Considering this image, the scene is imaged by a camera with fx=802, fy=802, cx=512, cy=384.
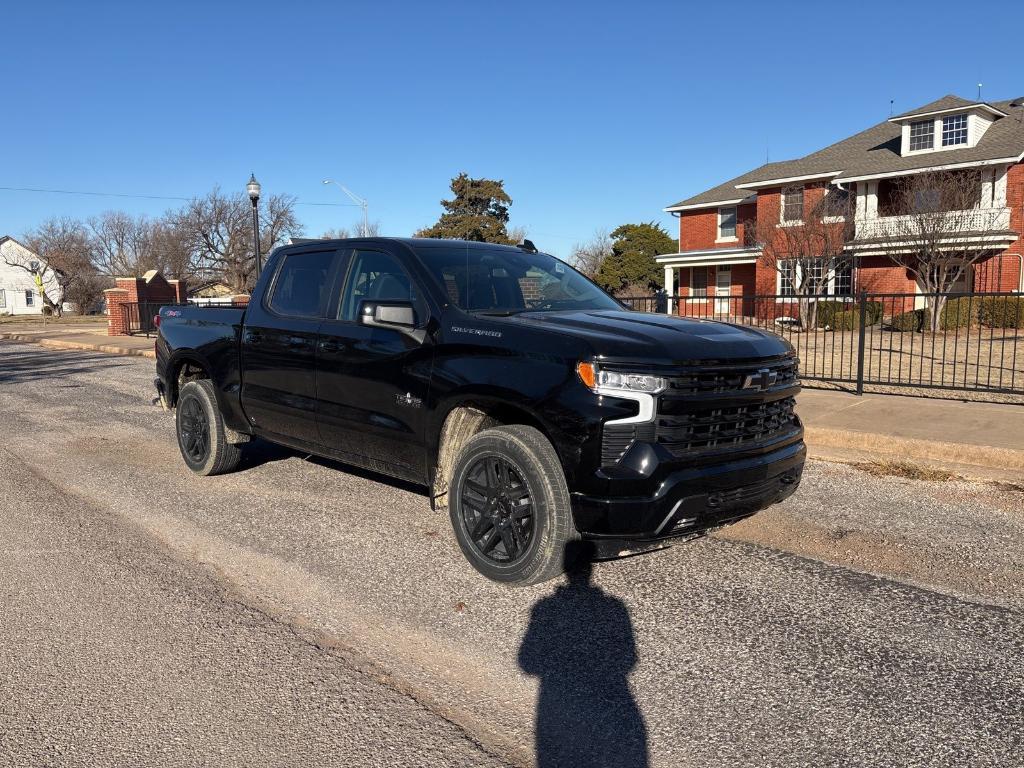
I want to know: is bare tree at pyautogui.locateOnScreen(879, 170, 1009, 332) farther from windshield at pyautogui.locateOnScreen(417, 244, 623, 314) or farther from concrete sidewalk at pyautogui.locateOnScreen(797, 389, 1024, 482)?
windshield at pyautogui.locateOnScreen(417, 244, 623, 314)

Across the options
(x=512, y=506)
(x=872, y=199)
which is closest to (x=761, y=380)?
(x=512, y=506)

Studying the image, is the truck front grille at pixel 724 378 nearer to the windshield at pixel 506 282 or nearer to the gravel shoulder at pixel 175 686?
the windshield at pixel 506 282

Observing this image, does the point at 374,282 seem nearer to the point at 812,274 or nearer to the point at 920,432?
the point at 920,432

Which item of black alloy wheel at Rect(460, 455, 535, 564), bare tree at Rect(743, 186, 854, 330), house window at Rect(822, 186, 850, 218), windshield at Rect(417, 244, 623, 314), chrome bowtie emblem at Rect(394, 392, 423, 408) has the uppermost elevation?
house window at Rect(822, 186, 850, 218)

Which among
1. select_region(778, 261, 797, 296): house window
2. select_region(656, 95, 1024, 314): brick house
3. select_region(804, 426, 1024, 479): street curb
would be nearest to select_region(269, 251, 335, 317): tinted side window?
select_region(804, 426, 1024, 479): street curb

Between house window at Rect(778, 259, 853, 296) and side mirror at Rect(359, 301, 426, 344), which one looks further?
house window at Rect(778, 259, 853, 296)

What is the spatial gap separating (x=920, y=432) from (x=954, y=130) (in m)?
27.1

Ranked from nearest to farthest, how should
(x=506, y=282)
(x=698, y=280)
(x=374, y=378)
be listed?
(x=374, y=378)
(x=506, y=282)
(x=698, y=280)

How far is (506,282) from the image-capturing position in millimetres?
5242

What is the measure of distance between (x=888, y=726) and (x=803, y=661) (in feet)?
1.75

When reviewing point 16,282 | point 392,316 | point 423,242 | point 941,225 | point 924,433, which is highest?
point 16,282

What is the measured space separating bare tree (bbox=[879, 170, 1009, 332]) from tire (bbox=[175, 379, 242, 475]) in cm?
2211

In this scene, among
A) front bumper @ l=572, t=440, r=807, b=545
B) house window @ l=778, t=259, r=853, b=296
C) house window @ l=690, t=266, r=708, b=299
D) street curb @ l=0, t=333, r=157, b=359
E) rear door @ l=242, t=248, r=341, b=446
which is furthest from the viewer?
house window @ l=690, t=266, r=708, b=299

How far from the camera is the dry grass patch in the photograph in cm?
675
